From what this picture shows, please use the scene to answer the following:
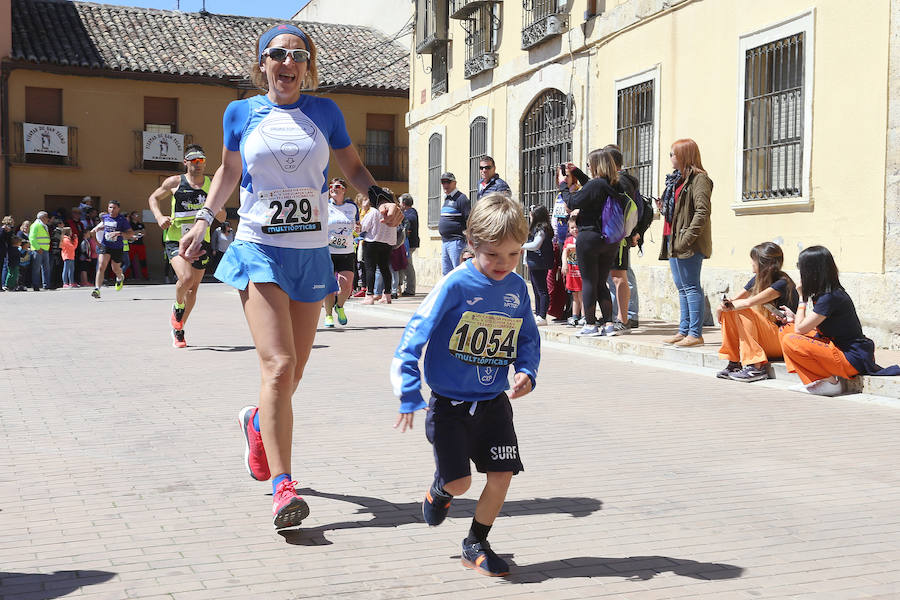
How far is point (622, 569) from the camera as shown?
3.83 metres

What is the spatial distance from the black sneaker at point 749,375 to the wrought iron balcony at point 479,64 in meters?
12.9

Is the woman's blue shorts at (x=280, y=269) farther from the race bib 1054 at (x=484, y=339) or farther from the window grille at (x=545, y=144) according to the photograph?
the window grille at (x=545, y=144)

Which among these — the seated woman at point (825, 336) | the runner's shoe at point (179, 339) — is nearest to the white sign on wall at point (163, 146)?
the runner's shoe at point (179, 339)

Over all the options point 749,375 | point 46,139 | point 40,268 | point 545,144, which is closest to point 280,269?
point 749,375

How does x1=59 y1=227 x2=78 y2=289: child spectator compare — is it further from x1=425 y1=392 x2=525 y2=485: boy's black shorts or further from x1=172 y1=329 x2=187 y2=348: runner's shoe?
x1=425 y1=392 x2=525 y2=485: boy's black shorts

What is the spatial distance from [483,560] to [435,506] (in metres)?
0.31

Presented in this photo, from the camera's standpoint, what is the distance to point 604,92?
16641 millimetres

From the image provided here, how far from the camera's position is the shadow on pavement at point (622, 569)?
3760mm

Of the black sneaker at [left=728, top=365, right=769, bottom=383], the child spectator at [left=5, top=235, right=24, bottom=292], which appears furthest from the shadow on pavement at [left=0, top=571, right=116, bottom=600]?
the child spectator at [left=5, top=235, right=24, bottom=292]

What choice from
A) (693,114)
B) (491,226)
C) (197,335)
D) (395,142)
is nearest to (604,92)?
(693,114)

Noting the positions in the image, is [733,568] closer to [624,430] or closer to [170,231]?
[624,430]

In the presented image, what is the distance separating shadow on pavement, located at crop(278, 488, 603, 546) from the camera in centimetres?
434

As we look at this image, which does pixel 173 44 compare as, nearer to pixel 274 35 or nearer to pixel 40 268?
pixel 40 268

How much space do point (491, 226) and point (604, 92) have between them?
13364 mm
